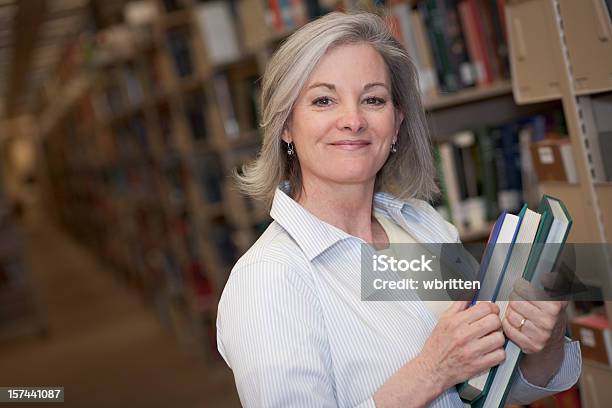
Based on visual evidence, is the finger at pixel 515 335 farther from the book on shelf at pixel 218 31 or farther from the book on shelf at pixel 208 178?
the book on shelf at pixel 208 178

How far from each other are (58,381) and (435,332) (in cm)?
490

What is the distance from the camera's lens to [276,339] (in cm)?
147

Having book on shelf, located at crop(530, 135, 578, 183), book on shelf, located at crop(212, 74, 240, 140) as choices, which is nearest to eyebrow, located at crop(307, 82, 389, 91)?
book on shelf, located at crop(530, 135, 578, 183)

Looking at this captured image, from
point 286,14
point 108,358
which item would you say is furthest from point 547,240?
point 108,358

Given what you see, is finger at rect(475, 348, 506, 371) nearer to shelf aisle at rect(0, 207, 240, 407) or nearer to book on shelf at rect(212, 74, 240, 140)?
book on shelf at rect(212, 74, 240, 140)

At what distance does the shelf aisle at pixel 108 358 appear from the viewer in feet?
16.6

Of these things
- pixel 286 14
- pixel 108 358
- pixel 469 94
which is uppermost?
pixel 286 14

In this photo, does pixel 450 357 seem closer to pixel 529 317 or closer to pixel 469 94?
pixel 529 317

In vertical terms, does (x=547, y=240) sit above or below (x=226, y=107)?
below

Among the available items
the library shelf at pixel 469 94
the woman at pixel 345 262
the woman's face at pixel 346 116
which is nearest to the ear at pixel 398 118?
the woman at pixel 345 262

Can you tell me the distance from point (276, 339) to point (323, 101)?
0.53m

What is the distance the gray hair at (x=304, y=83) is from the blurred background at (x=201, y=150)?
19 cm

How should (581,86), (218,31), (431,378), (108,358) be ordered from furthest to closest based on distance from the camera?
(108,358) < (218,31) < (581,86) < (431,378)

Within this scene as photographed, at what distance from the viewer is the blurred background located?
2.29 meters
